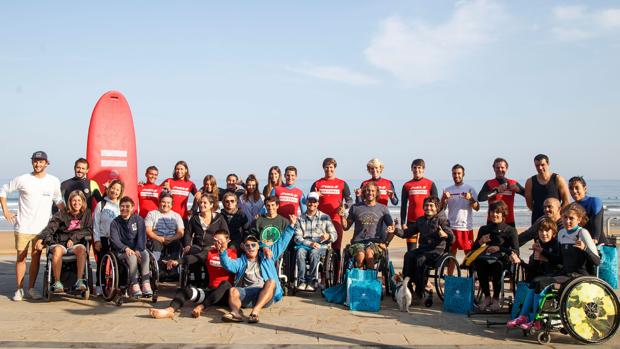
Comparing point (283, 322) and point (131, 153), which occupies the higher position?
point (131, 153)

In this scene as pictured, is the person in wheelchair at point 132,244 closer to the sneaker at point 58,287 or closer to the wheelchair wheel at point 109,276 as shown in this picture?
the wheelchair wheel at point 109,276

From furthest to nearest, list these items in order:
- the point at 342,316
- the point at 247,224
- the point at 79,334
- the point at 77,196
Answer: the point at 247,224, the point at 77,196, the point at 342,316, the point at 79,334

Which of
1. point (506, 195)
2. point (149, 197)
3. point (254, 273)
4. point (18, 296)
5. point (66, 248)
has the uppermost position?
point (506, 195)

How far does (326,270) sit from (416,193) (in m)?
1.60

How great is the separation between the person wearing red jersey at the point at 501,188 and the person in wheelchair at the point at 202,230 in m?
3.11

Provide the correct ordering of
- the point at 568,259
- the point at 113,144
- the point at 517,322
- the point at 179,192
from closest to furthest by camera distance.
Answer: the point at 517,322, the point at 568,259, the point at 179,192, the point at 113,144

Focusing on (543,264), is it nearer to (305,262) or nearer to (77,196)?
(305,262)

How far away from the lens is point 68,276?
253 inches

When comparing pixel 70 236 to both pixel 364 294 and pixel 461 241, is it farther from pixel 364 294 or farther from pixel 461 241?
pixel 461 241

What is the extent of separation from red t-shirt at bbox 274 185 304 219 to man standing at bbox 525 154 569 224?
2.74 meters

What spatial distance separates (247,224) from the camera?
22.5ft

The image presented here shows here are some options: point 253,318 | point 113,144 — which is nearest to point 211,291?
point 253,318

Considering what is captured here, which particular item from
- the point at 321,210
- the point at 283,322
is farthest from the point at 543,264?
the point at 321,210

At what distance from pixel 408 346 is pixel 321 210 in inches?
126
